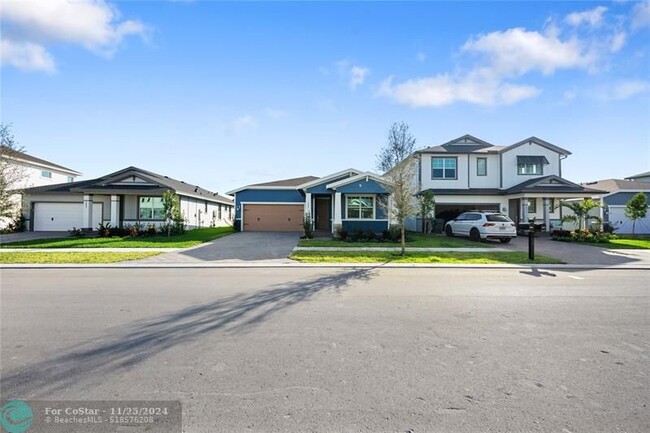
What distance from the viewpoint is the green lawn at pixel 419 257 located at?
46.0ft

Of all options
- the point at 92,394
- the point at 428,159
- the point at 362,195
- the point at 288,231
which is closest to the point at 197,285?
the point at 92,394

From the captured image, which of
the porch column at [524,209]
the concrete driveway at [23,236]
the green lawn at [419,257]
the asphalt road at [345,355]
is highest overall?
the porch column at [524,209]

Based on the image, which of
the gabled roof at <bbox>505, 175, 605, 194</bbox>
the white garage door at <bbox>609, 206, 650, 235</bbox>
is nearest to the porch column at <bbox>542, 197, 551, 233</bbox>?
the gabled roof at <bbox>505, 175, 605, 194</bbox>

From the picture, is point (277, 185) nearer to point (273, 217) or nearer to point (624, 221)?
point (273, 217)

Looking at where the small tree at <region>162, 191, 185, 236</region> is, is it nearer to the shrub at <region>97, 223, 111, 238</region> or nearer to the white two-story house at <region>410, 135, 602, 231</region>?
the shrub at <region>97, 223, 111, 238</region>

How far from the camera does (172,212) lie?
24391mm

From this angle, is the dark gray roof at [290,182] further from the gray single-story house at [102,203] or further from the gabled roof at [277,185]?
the gray single-story house at [102,203]

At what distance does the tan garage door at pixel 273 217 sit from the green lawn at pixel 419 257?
12.9m

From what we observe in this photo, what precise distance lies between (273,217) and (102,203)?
1298 cm

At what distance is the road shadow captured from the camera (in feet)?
12.4

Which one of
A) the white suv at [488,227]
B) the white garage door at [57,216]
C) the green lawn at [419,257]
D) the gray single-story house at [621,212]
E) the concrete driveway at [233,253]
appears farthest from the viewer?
the gray single-story house at [621,212]

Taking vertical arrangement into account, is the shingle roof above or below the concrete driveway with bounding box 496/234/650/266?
above

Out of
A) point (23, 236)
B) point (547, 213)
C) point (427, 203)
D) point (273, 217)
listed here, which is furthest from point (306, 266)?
point (23, 236)

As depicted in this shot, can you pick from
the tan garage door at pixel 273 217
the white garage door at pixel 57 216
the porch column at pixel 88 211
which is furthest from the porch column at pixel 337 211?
the white garage door at pixel 57 216
